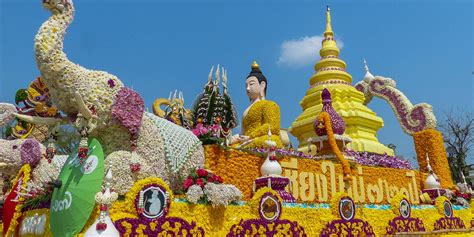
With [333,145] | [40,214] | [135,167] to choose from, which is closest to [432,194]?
[333,145]

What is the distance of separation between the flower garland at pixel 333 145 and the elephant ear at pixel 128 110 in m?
5.75

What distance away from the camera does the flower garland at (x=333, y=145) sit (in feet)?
34.4

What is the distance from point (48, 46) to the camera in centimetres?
622

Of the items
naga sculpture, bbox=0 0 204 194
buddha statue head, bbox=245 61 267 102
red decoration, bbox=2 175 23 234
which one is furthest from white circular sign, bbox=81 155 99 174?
buddha statue head, bbox=245 61 267 102

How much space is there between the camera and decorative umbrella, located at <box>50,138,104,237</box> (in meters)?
5.59

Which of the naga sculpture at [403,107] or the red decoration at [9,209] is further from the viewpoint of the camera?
the naga sculpture at [403,107]

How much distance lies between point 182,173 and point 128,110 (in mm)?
1380

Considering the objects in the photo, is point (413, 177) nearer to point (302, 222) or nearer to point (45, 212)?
point (302, 222)

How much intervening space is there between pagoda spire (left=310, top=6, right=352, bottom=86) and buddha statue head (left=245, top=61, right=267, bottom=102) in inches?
283

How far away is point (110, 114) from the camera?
6555 millimetres

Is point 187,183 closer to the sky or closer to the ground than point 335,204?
closer to the ground

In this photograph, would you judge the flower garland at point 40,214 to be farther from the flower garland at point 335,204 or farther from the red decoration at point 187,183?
the flower garland at point 335,204

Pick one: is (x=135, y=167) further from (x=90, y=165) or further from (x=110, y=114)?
(x=110, y=114)

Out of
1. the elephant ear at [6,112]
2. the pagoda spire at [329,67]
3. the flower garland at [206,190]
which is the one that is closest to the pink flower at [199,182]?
the flower garland at [206,190]
